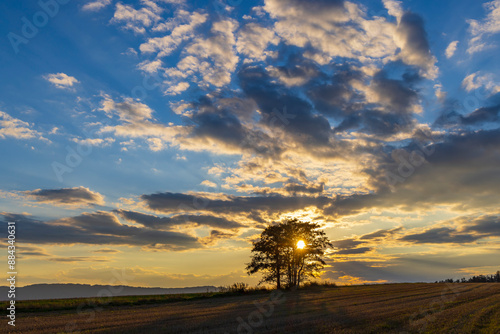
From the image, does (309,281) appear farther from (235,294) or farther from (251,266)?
(235,294)

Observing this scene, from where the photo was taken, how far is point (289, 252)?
69188mm

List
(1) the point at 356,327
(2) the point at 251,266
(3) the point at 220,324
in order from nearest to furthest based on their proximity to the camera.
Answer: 1. (1) the point at 356,327
2. (3) the point at 220,324
3. (2) the point at 251,266

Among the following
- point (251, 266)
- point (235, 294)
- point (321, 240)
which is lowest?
point (235, 294)

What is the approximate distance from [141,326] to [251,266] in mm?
48417

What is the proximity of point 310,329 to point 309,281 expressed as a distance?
187 feet

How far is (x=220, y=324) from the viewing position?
20.8m

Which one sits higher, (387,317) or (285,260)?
(285,260)

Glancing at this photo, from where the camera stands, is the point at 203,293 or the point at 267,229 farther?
the point at 267,229

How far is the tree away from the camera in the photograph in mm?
68125

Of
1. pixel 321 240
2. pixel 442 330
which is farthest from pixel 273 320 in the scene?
pixel 321 240

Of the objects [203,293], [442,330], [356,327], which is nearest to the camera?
[442,330]

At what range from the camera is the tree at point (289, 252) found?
68125 millimetres

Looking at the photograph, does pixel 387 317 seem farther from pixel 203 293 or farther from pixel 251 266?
pixel 251 266

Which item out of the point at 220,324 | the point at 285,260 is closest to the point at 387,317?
the point at 220,324
